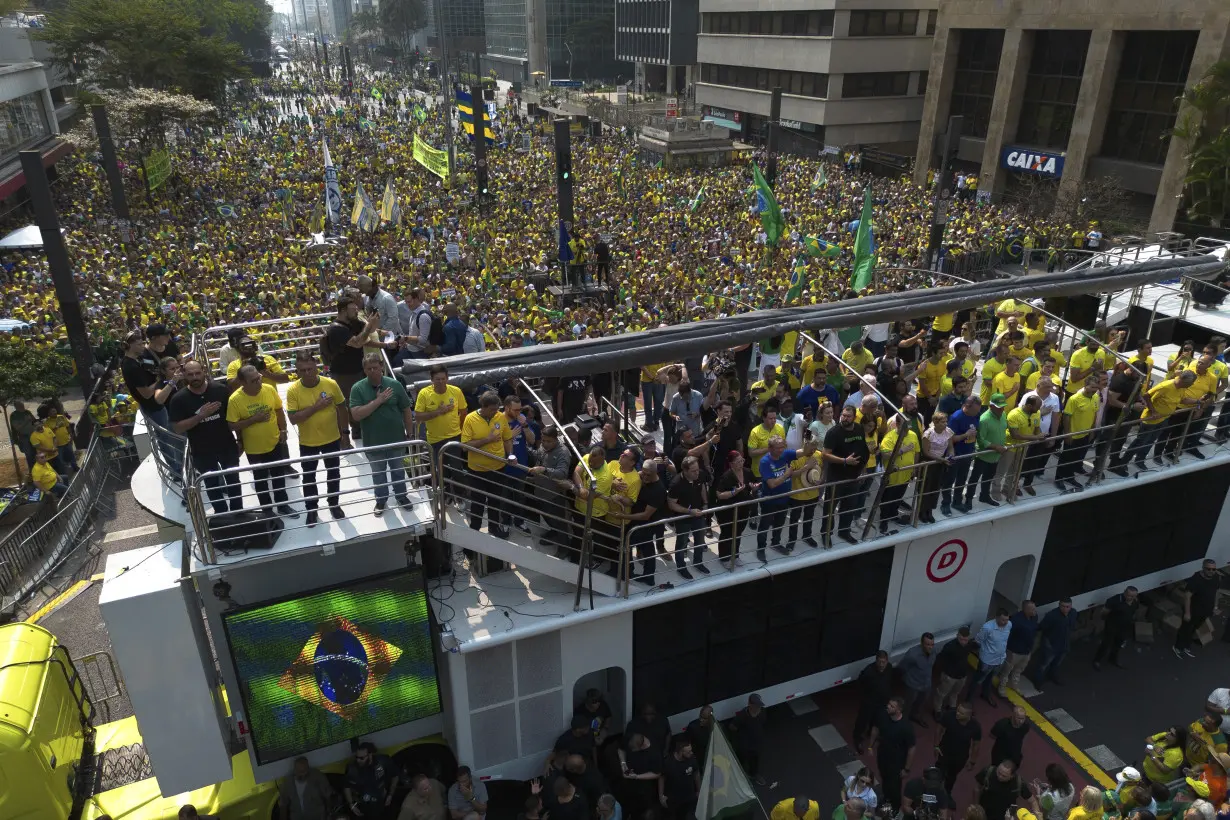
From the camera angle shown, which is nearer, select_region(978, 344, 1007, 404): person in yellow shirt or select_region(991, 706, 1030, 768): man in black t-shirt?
select_region(991, 706, 1030, 768): man in black t-shirt

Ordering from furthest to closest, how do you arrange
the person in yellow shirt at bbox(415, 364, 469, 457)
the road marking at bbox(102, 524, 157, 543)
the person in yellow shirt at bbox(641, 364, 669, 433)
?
the road marking at bbox(102, 524, 157, 543)
the person in yellow shirt at bbox(641, 364, 669, 433)
the person in yellow shirt at bbox(415, 364, 469, 457)

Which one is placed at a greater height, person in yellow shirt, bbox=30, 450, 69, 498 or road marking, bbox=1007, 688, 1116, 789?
person in yellow shirt, bbox=30, 450, 69, 498

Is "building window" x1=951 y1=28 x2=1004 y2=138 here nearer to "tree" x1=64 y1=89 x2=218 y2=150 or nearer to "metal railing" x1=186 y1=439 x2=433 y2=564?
"tree" x1=64 y1=89 x2=218 y2=150

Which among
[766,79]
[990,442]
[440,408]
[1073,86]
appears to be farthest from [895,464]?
[766,79]

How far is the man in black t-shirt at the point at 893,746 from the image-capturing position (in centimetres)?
825

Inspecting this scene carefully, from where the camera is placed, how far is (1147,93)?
3550cm

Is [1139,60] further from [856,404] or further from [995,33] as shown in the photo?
[856,404]

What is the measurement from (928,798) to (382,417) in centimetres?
625

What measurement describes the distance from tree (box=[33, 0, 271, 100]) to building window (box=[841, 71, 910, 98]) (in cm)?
3867

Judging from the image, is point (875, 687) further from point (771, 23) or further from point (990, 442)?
point (771, 23)

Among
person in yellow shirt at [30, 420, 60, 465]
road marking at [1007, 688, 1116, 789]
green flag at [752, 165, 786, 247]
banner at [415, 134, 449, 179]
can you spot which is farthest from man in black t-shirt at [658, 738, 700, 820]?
banner at [415, 134, 449, 179]

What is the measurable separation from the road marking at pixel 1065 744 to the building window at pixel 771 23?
4689cm

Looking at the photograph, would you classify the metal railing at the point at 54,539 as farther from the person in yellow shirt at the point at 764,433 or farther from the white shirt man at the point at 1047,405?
the white shirt man at the point at 1047,405

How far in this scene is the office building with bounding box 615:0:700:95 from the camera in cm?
7488
